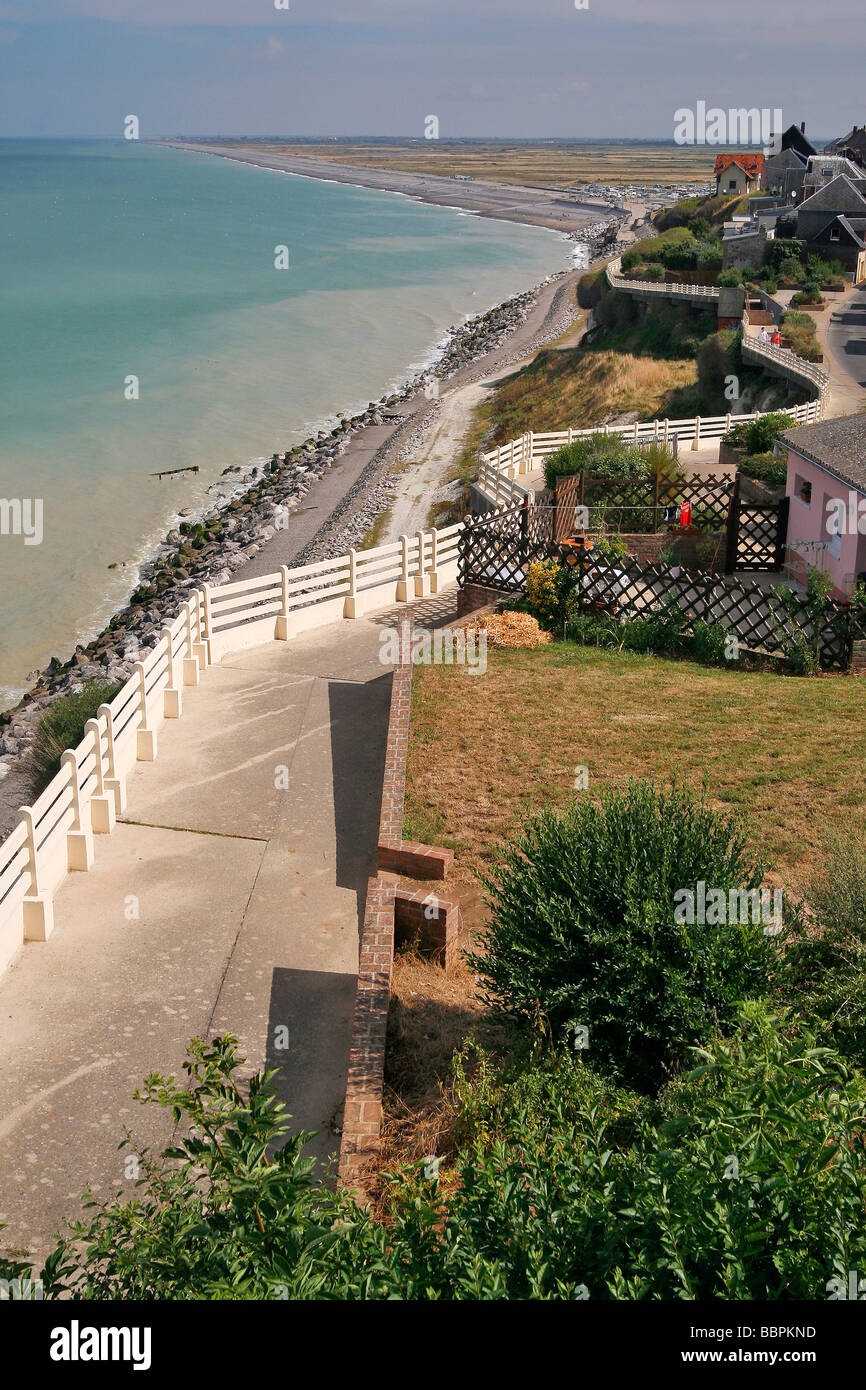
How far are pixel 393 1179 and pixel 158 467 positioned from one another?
45835 millimetres

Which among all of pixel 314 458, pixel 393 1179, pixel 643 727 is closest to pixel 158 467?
pixel 314 458

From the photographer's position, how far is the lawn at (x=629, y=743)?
11.5 metres

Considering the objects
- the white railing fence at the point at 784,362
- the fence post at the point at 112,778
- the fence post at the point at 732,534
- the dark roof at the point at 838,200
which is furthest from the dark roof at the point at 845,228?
the fence post at the point at 112,778

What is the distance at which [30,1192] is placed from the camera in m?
7.41

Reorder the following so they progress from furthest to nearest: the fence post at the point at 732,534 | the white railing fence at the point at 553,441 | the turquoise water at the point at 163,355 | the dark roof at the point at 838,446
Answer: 1. the turquoise water at the point at 163,355
2. the white railing fence at the point at 553,441
3. the fence post at the point at 732,534
4. the dark roof at the point at 838,446

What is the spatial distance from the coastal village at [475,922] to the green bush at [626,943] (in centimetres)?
3

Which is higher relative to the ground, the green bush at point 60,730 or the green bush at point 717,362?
the green bush at point 717,362

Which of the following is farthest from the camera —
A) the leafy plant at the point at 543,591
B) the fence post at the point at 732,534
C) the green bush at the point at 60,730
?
the fence post at the point at 732,534

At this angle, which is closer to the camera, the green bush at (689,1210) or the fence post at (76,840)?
the green bush at (689,1210)

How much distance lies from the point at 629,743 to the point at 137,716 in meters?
5.57

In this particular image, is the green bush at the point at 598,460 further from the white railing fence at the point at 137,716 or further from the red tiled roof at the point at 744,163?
the red tiled roof at the point at 744,163

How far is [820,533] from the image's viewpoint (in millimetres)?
21125

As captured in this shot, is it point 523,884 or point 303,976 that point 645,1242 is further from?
point 303,976

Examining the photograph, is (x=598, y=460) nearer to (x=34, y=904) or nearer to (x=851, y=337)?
(x=34, y=904)
